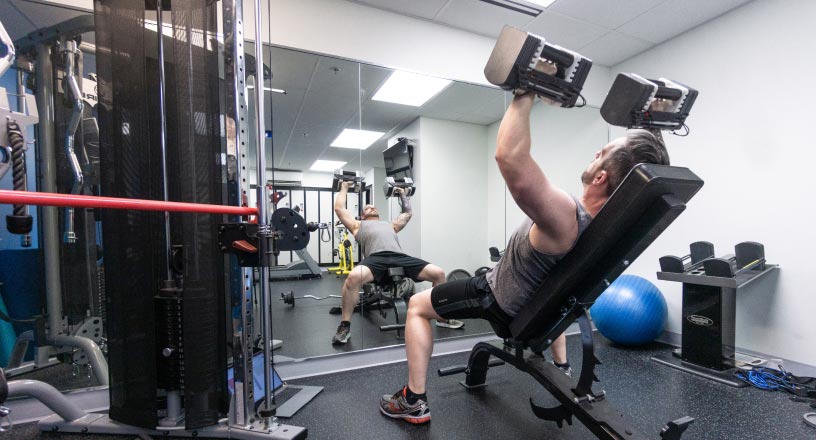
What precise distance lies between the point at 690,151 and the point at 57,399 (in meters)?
4.16

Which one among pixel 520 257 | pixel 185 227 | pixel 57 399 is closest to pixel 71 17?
pixel 185 227

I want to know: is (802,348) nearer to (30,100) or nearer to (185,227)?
(185,227)

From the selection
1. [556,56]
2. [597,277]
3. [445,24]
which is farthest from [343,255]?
[556,56]

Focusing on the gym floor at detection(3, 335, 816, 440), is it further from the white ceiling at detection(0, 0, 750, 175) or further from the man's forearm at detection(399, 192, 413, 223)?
the white ceiling at detection(0, 0, 750, 175)

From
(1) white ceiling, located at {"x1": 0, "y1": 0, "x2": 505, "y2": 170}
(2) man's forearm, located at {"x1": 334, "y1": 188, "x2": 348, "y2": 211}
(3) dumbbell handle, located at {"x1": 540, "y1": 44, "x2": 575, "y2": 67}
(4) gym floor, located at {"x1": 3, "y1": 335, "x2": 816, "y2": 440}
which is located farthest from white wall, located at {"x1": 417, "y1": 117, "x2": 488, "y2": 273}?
(3) dumbbell handle, located at {"x1": 540, "y1": 44, "x2": 575, "y2": 67}

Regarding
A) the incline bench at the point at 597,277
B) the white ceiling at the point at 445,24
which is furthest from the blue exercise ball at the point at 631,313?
the white ceiling at the point at 445,24

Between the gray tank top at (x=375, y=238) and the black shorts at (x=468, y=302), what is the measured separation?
1.25 meters

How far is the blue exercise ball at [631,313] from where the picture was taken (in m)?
2.44

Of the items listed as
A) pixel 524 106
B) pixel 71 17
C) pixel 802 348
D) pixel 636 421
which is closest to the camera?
pixel 524 106

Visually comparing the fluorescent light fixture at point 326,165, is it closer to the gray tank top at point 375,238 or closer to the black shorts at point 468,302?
the gray tank top at point 375,238

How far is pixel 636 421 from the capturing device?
158 centimetres

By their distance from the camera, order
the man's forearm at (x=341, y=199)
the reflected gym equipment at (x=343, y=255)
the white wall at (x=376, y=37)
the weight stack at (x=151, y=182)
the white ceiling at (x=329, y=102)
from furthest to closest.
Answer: the reflected gym equipment at (x=343, y=255), the man's forearm at (x=341, y=199), the white wall at (x=376, y=37), the white ceiling at (x=329, y=102), the weight stack at (x=151, y=182)

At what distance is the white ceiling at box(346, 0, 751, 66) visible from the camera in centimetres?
242

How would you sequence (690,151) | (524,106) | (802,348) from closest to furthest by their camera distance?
(524,106)
(802,348)
(690,151)
